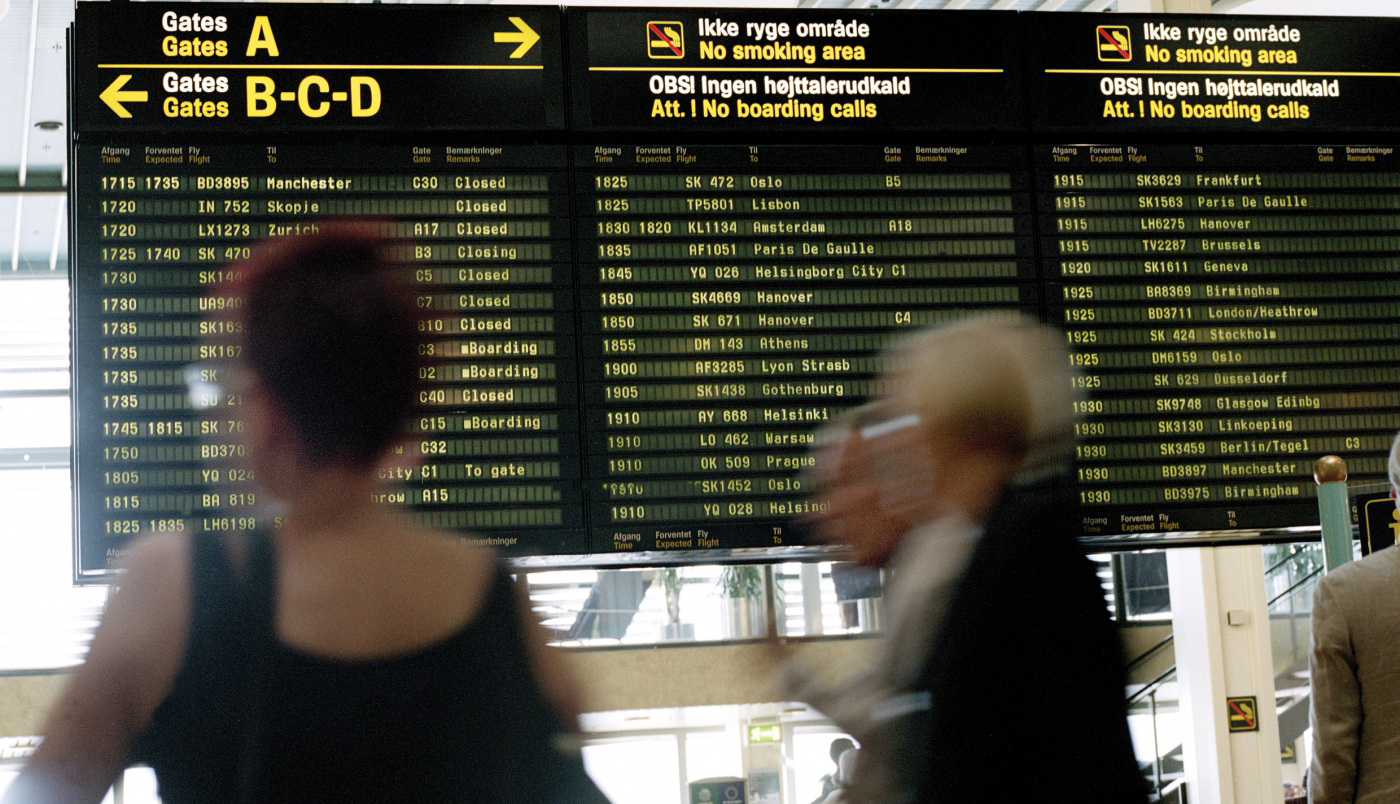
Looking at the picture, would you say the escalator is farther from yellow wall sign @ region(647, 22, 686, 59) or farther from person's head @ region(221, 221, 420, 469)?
person's head @ region(221, 221, 420, 469)

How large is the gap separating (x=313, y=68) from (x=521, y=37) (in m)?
0.70

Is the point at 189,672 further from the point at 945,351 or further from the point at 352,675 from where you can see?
the point at 945,351

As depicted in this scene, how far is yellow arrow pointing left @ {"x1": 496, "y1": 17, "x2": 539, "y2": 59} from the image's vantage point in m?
4.47

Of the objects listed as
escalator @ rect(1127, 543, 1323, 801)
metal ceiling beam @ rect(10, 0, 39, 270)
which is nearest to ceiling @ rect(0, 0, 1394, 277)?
metal ceiling beam @ rect(10, 0, 39, 270)

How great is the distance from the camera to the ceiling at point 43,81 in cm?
842

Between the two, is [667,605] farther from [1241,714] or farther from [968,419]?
[968,419]

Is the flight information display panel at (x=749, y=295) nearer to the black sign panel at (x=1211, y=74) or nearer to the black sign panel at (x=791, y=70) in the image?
the black sign panel at (x=791, y=70)

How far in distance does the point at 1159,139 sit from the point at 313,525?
13.5ft

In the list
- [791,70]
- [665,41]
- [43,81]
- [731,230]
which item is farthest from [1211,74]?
Answer: [43,81]

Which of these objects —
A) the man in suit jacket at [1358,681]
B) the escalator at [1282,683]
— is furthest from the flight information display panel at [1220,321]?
the escalator at [1282,683]

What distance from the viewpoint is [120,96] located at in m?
4.25

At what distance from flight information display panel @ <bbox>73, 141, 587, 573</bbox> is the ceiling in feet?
6.16

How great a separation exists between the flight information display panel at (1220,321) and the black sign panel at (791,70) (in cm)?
40

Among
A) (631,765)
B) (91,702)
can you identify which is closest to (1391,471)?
(91,702)
